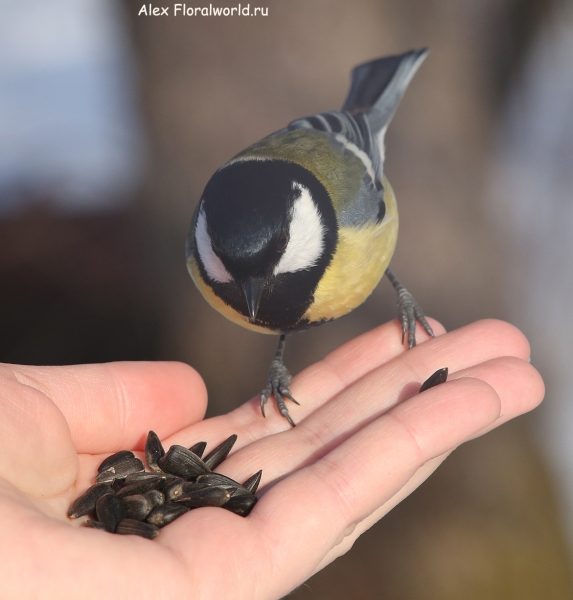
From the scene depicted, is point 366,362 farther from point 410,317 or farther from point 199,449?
point 199,449

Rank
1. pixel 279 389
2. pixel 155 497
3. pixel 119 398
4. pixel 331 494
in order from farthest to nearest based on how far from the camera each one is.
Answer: pixel 279 389 → pixel 119 398 → pixel 155 497 → pixel 331 494

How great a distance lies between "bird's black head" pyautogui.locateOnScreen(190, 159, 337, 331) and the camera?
2.65 ft

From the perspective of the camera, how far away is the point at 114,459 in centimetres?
96

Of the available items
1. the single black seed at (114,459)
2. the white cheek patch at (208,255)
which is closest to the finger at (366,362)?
the single black seed at (114,459)

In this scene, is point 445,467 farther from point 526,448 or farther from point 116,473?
point 116,473

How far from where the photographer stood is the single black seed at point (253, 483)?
84 centimetres

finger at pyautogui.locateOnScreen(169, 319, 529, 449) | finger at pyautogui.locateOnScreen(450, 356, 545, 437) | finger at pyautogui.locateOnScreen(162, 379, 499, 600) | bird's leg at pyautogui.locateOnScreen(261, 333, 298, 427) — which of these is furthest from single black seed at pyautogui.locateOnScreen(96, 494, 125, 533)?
finger at pyautogui.locateOnScreen(450, 356, 545, 437)

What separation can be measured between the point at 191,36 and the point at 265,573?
4.30 feet

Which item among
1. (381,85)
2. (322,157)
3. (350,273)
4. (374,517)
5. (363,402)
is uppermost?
(381,85)

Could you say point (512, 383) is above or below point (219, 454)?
above

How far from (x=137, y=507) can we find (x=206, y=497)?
9cm

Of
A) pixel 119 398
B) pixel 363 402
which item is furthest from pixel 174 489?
pixel 363 402

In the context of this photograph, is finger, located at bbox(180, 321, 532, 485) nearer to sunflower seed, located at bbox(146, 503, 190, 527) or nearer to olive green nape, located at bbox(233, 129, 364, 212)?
sunflower seed, located at bbox(146, 503, 190, 527)

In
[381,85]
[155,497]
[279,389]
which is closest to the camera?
[155,497]
